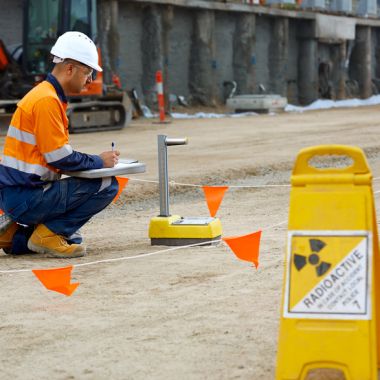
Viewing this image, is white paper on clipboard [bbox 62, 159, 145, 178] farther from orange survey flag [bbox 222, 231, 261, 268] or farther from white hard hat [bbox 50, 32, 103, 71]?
orange survey flag [bbox 222, 231, 261, 268]

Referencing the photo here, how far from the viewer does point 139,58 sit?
30.5m

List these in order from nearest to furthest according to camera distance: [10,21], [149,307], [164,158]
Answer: [149,307], [164,158], [10,21]

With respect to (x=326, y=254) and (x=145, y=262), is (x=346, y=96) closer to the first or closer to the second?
(x=145, y=262)

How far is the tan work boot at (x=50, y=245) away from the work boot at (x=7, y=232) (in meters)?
0.21

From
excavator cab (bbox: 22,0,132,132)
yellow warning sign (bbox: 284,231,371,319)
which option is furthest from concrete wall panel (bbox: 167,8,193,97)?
yellow warning sign (bbox: 284,231,371,319)

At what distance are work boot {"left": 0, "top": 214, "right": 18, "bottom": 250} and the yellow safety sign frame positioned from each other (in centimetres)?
→ 385

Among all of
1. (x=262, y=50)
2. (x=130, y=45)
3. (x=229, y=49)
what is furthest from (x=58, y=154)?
(x=262, y=50)

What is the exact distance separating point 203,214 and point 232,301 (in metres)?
4.28

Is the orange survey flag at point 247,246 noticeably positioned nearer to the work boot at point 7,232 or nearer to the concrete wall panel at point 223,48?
the work boot at point 7,232

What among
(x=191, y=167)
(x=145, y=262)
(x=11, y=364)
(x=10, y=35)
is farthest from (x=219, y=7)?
(x=11, y=364)

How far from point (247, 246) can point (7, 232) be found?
184 centimetres

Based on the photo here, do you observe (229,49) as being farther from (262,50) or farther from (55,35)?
(55,35)

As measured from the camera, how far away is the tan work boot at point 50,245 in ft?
25.7

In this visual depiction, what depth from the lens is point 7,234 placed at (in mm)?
8023
